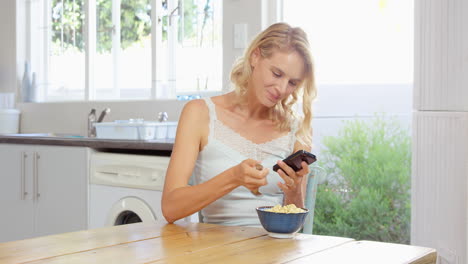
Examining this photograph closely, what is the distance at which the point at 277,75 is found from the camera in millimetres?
2027

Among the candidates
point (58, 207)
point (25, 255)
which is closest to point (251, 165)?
point (25, 255)

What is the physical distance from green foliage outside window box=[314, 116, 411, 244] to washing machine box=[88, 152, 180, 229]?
0.81 metres

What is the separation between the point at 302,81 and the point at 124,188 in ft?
4.31

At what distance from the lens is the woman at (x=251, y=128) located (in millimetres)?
1998

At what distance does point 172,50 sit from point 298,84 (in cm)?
198

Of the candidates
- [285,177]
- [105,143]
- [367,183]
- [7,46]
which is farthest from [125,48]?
[285,177]

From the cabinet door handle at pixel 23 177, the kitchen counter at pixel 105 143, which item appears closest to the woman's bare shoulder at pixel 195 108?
the kitchen counter at pixel 105 143

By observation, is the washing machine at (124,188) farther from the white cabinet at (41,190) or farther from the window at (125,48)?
the window at (125,48)

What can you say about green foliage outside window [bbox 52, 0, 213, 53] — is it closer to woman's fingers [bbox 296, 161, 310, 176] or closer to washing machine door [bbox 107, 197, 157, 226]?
washing machine door [bbox 107, 197, 157, 226]

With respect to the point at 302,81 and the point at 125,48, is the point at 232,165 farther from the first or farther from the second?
the point at 125,48

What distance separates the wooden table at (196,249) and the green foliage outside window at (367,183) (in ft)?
4.64

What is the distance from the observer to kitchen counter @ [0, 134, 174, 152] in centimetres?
296

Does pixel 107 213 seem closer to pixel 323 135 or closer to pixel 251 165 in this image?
pixel 323 135

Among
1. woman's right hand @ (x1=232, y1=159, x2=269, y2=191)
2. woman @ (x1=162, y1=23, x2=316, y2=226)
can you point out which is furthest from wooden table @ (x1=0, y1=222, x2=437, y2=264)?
woman @ (x1=162, y1=23, x2=316, y2=226)
